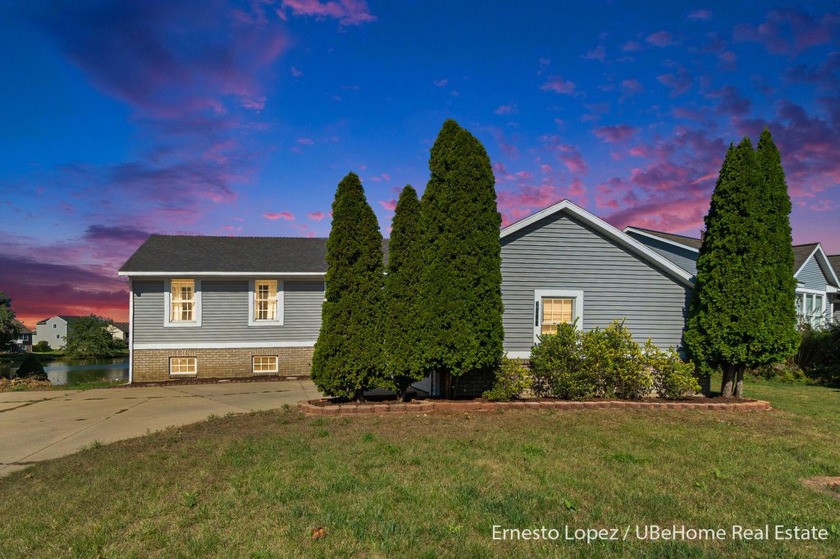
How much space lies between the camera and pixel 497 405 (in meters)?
9.91

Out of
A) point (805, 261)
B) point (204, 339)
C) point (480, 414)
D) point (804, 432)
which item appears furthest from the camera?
point (805, 261)

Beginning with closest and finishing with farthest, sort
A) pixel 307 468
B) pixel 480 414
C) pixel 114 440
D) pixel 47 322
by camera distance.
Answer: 1. pixel 307 468
2. pixel 114 440
3. pixel 480 414
4. pixel 47 322

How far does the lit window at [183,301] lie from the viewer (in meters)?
16.5

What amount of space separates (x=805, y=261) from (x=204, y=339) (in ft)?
87.6

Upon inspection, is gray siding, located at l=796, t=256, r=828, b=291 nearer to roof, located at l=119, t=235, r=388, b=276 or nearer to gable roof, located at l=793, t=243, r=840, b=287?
gable roof, located at l=793, t=243, r=840, b=287

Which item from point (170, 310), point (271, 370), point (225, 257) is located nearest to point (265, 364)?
point (271, 370)

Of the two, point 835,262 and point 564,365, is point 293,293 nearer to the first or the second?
point 564,365

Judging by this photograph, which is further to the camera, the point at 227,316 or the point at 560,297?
the point at 227,316

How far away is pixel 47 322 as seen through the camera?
293ft

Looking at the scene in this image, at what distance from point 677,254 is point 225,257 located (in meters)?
20.1

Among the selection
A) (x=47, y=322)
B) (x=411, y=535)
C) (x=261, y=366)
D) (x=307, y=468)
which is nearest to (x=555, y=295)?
(x=307, y=468)

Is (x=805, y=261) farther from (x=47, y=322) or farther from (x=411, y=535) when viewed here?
(x=47, y=322)

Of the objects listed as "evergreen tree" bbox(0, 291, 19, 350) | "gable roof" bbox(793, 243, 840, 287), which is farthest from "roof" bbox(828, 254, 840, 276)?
"evergreen tree" bbox(0, 291, 19, 350)

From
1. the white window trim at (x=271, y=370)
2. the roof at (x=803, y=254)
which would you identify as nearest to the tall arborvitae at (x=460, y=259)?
the white window trim at (x=271, y=370)
